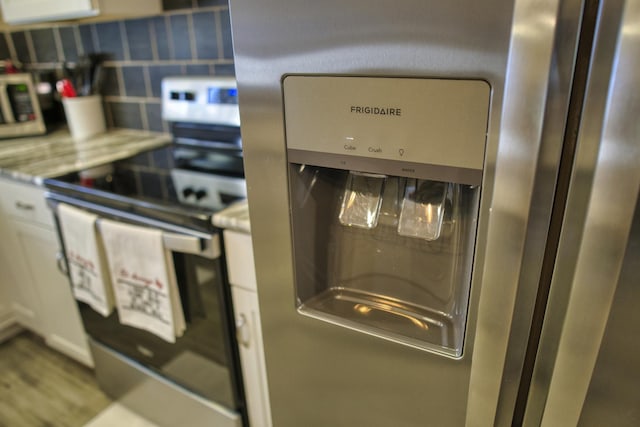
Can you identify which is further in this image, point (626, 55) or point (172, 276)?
point (172, 276)

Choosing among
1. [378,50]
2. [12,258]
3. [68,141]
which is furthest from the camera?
[68,141]

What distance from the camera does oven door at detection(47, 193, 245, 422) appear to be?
1.10 meters

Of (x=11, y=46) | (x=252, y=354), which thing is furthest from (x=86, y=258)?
(x=11, y=46)

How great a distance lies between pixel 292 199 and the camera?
75cm

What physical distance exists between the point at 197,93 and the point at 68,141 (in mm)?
772

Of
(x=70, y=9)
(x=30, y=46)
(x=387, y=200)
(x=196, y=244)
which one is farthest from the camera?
(x=30, y=46)

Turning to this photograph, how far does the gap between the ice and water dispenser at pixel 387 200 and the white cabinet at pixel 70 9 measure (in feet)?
3.94

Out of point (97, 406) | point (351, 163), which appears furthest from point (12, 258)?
point (351, 163)

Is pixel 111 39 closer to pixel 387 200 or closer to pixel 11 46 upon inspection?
pixel 11 46

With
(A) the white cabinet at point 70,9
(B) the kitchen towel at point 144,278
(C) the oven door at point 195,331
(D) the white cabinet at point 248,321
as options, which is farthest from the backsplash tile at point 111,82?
(D) the white cabinet at point 248,321

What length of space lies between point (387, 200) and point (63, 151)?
61.3 inches

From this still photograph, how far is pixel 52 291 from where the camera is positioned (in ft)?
5.65

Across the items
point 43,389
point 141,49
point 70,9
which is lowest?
point 43,389

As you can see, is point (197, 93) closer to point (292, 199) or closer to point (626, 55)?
point (292, 199)
